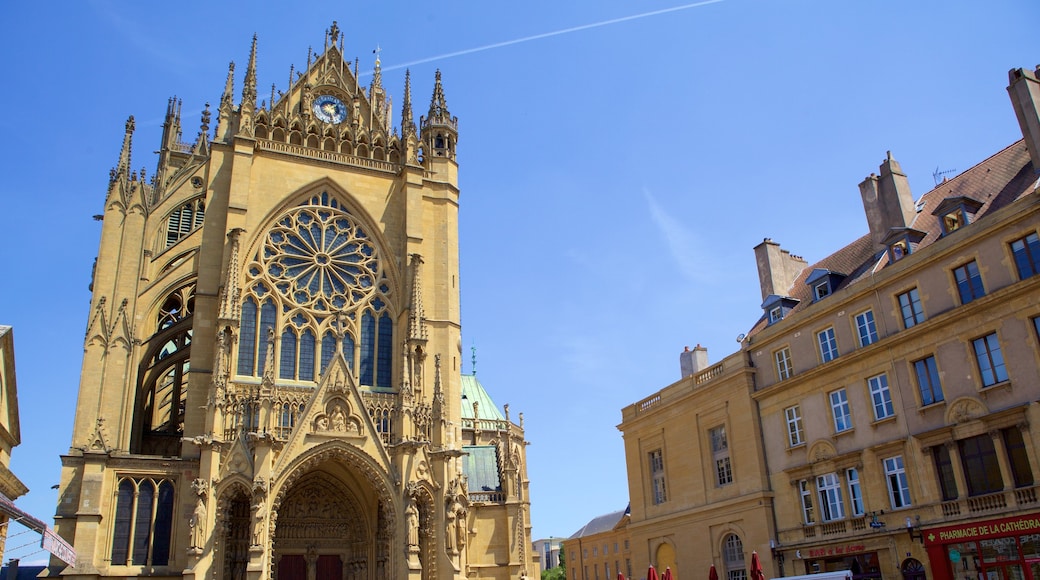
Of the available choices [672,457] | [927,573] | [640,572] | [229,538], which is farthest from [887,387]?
[229,538]

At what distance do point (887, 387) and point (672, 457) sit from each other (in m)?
10.1

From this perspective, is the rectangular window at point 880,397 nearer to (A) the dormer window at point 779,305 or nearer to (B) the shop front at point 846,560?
(B) the shop front at point 846,560

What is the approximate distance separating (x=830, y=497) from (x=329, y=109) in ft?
85.0

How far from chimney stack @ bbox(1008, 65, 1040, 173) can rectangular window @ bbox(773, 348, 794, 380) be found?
9.52 m

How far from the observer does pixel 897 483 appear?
75.0 feet

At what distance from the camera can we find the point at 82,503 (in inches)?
1001

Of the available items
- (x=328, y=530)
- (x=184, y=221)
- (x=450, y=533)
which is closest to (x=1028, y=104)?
(x=450, y=533)

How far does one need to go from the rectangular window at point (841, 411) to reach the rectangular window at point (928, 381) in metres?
2.66

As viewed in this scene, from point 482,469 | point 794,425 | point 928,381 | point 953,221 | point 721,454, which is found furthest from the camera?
point 482,469

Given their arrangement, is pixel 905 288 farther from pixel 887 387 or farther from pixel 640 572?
pixel 640 572

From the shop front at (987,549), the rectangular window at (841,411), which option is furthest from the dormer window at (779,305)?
the shop front at (987,549)

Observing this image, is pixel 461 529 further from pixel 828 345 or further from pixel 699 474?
pixel 828 345

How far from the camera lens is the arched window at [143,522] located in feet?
85.3

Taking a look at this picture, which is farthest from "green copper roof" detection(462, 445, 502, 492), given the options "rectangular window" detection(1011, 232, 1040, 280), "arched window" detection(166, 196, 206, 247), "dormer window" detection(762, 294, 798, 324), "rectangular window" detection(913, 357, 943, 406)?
"rectangular window" detection(1011, 232, 1040, 280)
